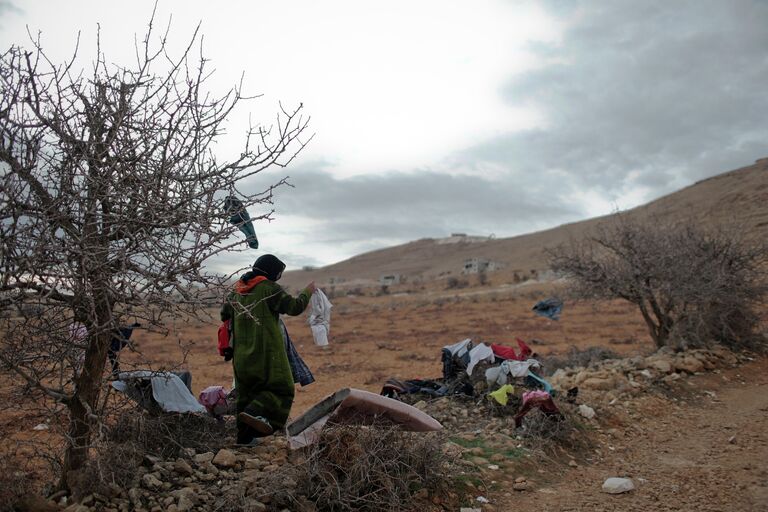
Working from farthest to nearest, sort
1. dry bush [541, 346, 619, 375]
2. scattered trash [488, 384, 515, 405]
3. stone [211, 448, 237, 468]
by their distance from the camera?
dry bush [541, 346, 619, 375]
scattered trash [488, 384, 515, 405]
stone [211, 448, 237, 468]

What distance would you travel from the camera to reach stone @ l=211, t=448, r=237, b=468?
3.94m

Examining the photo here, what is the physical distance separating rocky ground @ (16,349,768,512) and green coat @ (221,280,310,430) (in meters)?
0.31

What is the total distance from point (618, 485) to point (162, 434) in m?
3.50

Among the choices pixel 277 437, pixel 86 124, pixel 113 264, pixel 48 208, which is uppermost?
pixel 86 124

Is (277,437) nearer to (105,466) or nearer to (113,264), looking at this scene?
(105,466)

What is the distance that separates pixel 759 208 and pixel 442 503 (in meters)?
41.8

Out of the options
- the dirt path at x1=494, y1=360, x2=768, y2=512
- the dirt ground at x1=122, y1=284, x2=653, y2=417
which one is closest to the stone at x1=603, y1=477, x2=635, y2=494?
the dirt path at x1=494, y1=360, x2=768, y2=512

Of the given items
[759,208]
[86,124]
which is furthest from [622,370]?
[759,208]

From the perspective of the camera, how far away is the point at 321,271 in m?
108

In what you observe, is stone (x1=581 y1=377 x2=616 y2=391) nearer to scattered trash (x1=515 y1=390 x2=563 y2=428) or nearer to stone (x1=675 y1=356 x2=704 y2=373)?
stone (x1=675 y1=356 x2=704 y2=373)

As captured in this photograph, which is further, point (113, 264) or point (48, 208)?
point (113, 264)

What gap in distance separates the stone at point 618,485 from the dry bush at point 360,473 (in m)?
1.39

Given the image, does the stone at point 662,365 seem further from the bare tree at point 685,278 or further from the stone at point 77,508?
the stone at point 77,508

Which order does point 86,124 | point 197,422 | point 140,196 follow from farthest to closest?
point 197,422 → point 86,124 → point 140,196
